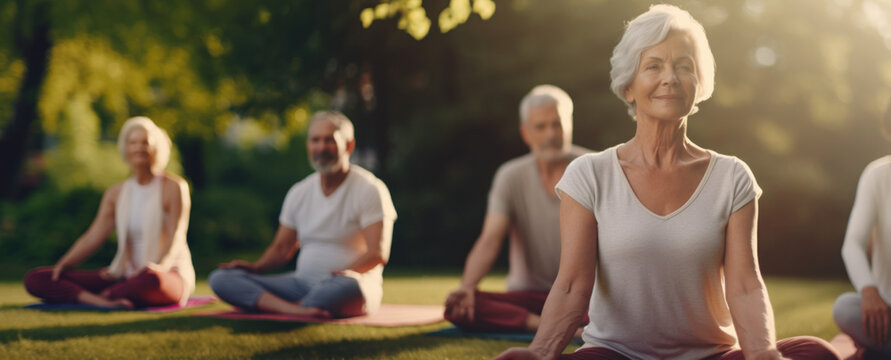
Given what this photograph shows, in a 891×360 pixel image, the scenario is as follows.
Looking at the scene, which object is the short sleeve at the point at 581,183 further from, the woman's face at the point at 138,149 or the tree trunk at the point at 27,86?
the tree trunk at the point at 27,86

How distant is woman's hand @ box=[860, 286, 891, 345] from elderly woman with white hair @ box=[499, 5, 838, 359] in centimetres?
204

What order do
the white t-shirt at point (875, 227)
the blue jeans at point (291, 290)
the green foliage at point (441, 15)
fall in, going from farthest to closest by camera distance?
1. the blue jeans at point (291, 290)
2. the green foliage at point (441, 15)
3. the white t-shirt at point (875, 227)

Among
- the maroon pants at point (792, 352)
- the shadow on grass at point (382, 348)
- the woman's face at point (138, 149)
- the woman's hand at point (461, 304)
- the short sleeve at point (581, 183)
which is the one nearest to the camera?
the maroon pants at point (792, 352)

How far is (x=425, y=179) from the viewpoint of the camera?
55.9 feet

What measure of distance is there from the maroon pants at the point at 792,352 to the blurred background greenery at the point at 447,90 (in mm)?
11689

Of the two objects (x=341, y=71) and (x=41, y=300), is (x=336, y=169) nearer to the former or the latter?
(x=41, y=300)

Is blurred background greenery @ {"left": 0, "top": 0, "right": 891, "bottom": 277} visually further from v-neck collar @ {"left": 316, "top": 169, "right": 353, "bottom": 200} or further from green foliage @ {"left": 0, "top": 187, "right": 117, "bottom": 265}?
v-neck collar @ {"left": 316, "top": 169, "right": 353, "bottom": 200}

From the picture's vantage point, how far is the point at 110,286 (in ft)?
25.2

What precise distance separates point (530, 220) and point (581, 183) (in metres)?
3.43

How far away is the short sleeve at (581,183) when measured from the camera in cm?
302

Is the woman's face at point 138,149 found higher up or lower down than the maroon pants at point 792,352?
higher up

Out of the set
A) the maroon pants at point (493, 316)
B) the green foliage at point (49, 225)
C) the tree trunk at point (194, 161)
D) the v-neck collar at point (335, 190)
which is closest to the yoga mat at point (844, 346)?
the maroon pants at point (493, 316)

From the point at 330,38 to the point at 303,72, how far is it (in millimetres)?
897

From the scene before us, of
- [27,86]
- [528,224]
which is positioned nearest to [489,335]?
[528,224]
